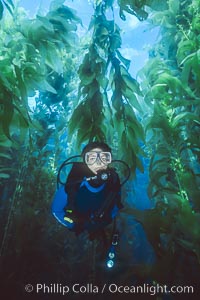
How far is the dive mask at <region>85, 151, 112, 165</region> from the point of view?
232cm

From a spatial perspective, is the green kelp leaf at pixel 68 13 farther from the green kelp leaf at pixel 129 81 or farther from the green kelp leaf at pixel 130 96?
the green kelp leaf at pixel 130 96

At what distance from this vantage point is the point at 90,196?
213 centimetres

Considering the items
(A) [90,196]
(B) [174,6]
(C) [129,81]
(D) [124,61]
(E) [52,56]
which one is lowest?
(A) [90,196]

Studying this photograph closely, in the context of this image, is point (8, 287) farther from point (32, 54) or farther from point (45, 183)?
point (32, 54)

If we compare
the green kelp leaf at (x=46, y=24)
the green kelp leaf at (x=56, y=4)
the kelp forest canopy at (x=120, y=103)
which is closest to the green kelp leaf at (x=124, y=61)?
the kelp forest canopy at (x=120, y=103)

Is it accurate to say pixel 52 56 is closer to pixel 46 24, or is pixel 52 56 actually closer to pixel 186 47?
pixel 46 24

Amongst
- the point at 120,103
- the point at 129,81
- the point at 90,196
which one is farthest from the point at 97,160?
the point at 129,81

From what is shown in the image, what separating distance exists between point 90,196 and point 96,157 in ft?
1.17

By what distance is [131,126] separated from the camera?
2.43m

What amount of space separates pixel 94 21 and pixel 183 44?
87 centimetres

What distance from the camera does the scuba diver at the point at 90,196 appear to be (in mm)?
2135

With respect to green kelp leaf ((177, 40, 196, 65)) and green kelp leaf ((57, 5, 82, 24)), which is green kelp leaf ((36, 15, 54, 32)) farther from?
green kelp leaf ((177, 40, 196, 65))

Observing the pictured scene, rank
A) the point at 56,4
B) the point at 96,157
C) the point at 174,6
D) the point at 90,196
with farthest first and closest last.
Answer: the point at 174,6, the point at 56,4, the point at 96,157, the point at 90,196

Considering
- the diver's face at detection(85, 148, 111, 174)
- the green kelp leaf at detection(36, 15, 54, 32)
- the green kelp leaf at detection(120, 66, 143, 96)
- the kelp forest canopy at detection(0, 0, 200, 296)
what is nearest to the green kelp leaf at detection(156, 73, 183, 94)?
the kelp forest canopy at detection(0, 0, 200, 296)
